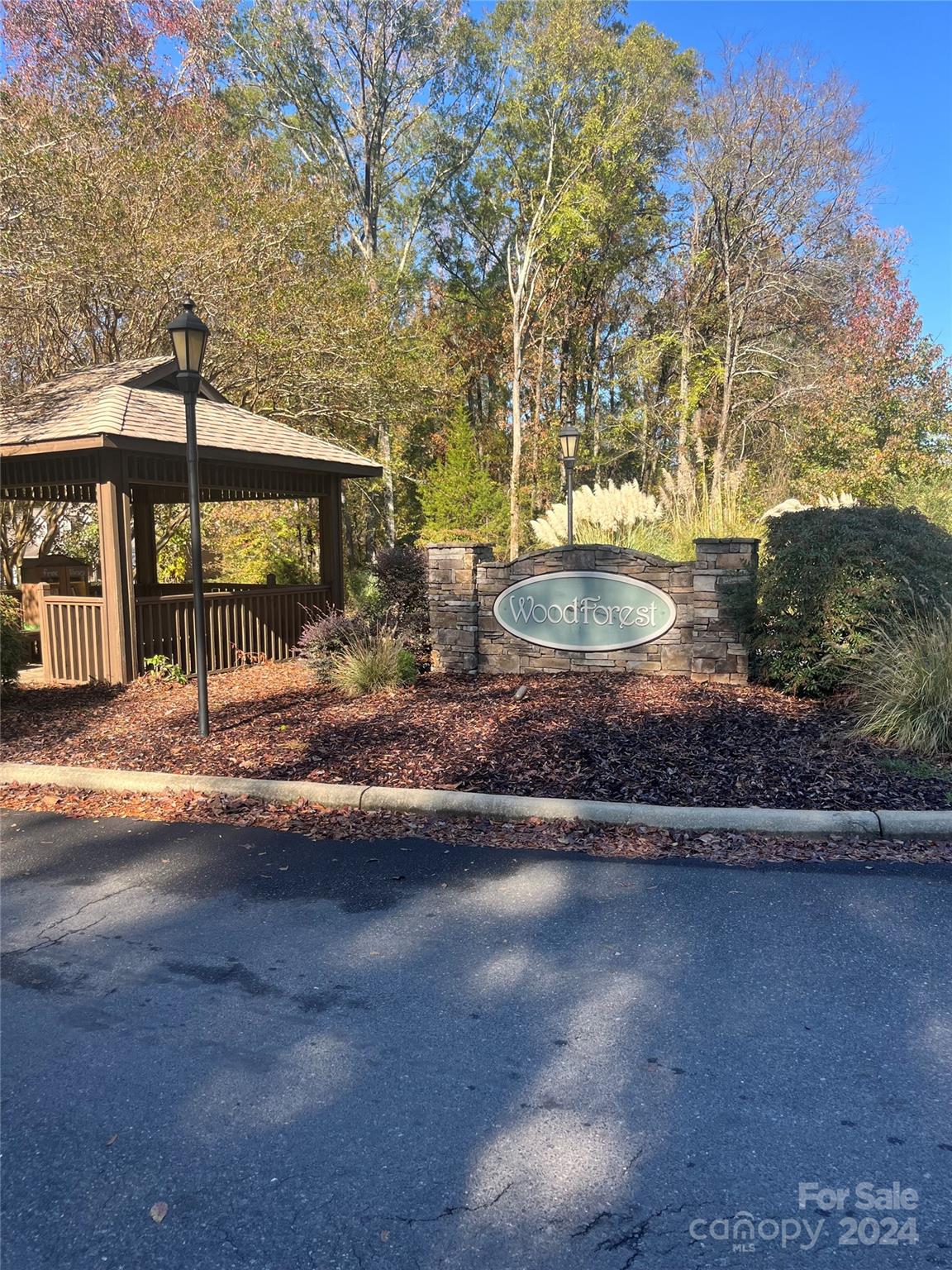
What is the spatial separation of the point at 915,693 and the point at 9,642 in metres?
8.46

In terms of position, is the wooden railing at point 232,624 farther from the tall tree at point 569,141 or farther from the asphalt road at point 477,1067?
the tall tree at point 569,141

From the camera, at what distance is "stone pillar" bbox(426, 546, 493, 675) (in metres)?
9.16

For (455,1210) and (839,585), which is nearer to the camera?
(455,1210)

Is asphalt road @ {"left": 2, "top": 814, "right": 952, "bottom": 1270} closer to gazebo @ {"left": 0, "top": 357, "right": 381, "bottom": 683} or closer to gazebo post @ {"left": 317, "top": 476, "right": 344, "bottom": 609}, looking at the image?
gazebo @ {"left": 0, "top": 357, "right": 381, "bottom": 683}

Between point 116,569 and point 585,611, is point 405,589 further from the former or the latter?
point 116,569

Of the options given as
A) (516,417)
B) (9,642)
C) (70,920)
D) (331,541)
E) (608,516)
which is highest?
(516,417)

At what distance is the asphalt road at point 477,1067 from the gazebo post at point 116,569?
542 centimetres

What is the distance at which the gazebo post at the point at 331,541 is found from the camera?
1240 centimetres

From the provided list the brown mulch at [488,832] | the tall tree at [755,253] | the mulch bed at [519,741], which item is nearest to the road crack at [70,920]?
the brown mulch at [488,832]

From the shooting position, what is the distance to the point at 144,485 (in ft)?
33.3

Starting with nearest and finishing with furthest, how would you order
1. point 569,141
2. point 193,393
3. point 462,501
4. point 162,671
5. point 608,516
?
point 193,393 → point 162,671 → point 608,516 → point 462,501 → point 569,141

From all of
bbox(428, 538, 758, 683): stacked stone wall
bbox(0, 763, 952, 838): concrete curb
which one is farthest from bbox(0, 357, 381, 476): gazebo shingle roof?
bbox(0, 763, 952, 838): concrete curb

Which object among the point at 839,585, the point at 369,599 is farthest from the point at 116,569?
the point at 839,585

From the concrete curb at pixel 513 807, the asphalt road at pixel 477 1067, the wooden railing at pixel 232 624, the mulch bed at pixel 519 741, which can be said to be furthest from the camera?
the wooden railing at pixel 232 624
